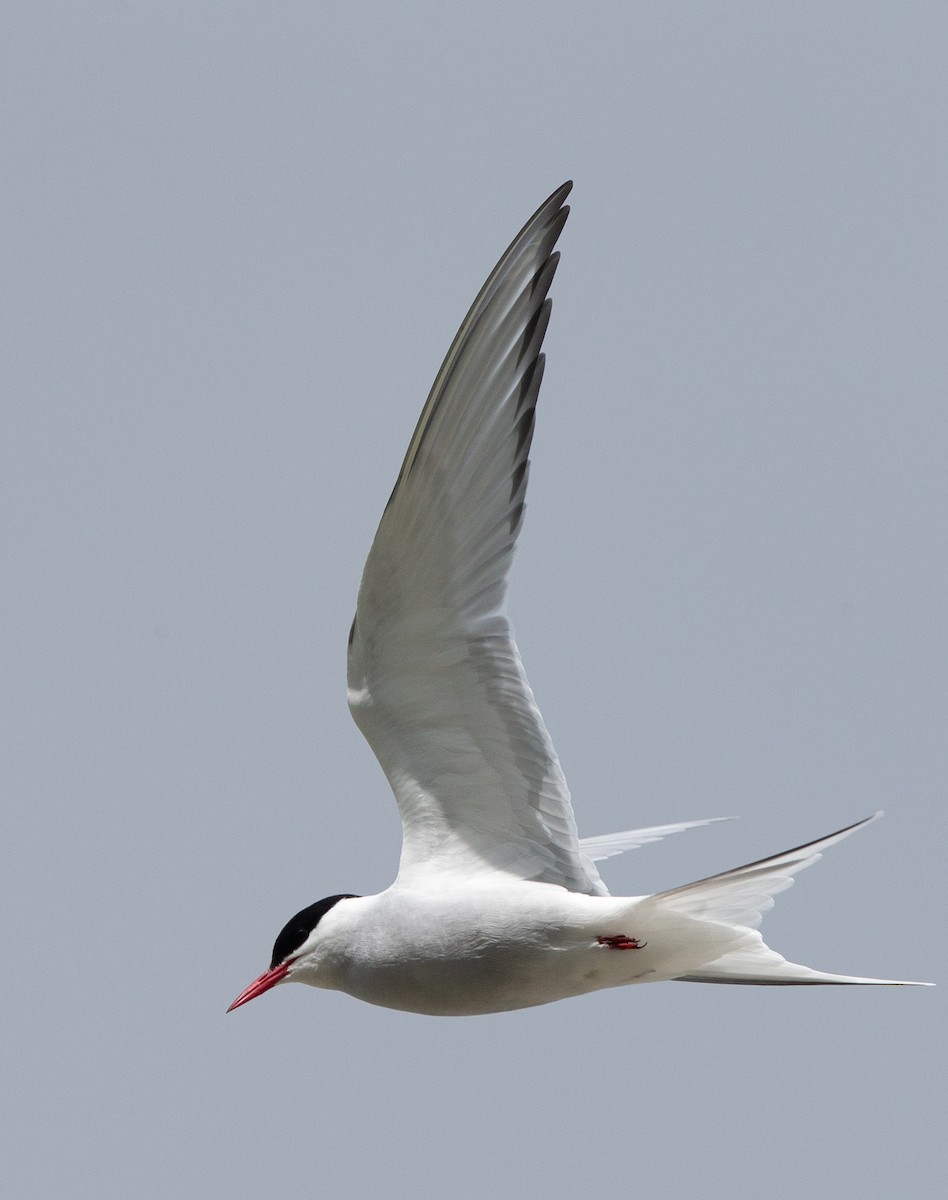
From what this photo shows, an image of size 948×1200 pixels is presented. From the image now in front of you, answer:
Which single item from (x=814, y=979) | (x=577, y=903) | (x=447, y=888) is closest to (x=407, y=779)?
(x=447, y=888)

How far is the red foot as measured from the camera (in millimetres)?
5500

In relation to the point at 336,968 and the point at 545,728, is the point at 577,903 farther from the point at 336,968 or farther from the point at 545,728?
the point at 336,968

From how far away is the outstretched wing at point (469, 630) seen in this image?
16.7ft

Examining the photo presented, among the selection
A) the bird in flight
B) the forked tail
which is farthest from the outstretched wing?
the forked tail

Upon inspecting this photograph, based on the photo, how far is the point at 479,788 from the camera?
5922 millimetres

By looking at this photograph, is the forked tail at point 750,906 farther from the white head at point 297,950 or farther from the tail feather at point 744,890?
the white head at point 297,950

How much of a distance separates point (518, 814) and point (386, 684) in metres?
0.75

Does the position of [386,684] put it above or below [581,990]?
above

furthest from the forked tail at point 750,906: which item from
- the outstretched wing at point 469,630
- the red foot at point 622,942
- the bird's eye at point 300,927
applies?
the bird's eye at point 300,927

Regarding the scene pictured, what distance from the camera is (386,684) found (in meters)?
5.67

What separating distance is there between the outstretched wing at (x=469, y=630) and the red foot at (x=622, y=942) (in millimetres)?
417

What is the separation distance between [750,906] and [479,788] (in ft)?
3.82

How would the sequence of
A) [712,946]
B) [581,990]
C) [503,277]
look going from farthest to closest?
[581,990]
[712,946]
[503,277]

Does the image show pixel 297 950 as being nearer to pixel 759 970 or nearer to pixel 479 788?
pixel 479 788
